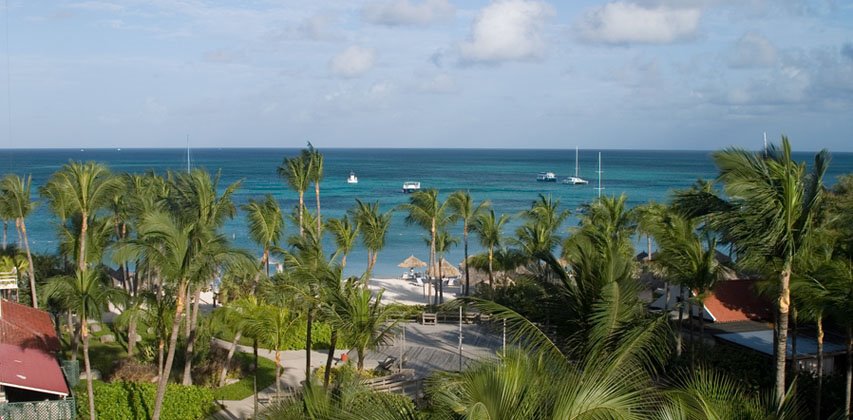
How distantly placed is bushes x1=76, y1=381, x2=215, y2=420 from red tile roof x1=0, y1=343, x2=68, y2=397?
1021 mm

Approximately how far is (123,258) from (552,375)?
8582 millimetres

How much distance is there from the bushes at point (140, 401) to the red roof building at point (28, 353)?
3.33 feet

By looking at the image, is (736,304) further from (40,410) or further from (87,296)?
(40,410)

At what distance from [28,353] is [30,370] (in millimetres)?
915

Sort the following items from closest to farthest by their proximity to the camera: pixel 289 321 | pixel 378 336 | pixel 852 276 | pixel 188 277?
pixel 852 276
pixel 188 277
pixel 378 336
pixel 289 321

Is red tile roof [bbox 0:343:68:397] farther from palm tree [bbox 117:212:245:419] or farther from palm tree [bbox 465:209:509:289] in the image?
palm tree [bbox 465:209:509:289]

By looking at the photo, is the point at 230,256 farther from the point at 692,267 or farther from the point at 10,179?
the point at 10,179

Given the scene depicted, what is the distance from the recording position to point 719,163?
932 cm

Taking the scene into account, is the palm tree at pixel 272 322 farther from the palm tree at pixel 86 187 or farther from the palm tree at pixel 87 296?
the palm tree at pixel 86 187

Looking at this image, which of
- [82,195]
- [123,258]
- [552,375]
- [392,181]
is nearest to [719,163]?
[552,375]

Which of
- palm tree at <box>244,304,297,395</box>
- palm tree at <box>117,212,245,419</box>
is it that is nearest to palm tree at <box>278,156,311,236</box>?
palm tree at <box>244,304,297,395</box>

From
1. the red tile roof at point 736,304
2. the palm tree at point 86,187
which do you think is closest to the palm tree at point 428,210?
the red tile roof at point 736,304

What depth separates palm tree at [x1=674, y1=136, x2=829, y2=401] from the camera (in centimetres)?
894

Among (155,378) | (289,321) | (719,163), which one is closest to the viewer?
(719,163)
